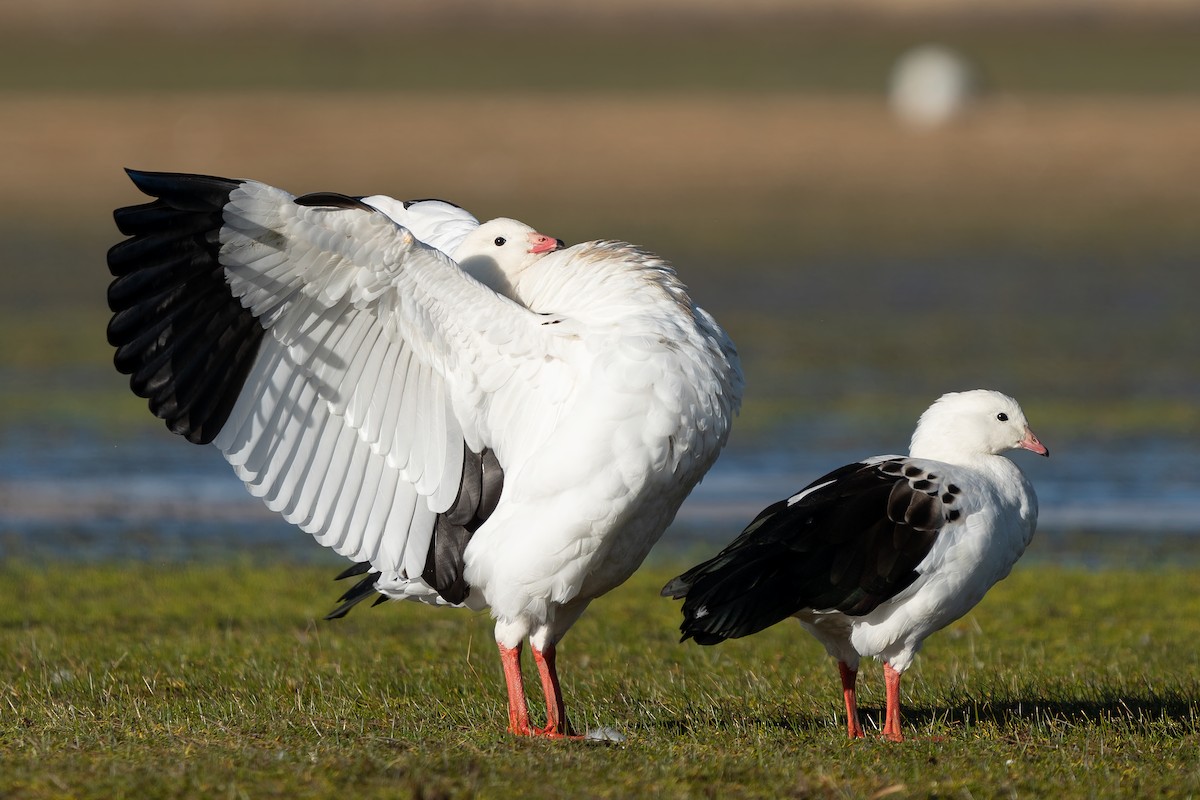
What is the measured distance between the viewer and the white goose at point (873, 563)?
7.11 metres

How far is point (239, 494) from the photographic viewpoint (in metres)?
14.2

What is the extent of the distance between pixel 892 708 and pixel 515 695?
59.8 inches

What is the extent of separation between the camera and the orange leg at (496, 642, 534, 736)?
7074 mm

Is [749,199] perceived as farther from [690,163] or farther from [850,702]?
[850,702]

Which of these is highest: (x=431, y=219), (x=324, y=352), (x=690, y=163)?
(x=690, y=163)

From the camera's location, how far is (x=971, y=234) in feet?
95.1

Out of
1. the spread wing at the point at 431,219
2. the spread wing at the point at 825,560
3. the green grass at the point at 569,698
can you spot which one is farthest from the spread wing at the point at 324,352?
the spread wing at the point at 431,219

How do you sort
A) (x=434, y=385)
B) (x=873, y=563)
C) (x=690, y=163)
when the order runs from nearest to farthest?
(x=873, y=563), (x=434, y=385), (x=690, y=163)

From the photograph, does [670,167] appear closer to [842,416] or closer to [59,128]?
[59,128]

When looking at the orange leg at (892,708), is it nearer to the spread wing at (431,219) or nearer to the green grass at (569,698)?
the green grass at (569,698)

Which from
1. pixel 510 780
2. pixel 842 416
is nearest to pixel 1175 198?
pixel 842 416

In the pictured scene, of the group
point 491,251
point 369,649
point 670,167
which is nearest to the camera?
point 491,251

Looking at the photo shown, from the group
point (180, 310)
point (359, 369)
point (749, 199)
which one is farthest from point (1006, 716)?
point (749, 199)

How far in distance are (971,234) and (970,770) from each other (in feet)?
77.7
